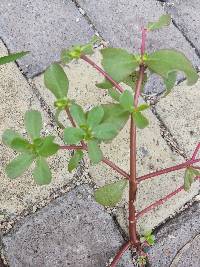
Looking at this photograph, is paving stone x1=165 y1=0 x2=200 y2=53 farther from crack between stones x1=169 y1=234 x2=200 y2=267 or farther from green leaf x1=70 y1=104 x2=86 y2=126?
green leaf x1=70 y1=104 x2=86 y2=126

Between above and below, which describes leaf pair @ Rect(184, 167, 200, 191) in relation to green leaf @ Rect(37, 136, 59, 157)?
below

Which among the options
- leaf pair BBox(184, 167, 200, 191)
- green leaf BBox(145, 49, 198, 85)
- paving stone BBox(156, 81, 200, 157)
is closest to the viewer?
green leaf BBox(145, 49, 198, 85)

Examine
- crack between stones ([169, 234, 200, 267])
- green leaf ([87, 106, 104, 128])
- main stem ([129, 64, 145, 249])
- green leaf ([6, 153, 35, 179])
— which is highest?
green leaf ([6, 153, 35, 179])

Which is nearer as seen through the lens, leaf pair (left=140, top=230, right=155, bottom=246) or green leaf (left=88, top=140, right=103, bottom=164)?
green leaf (left=88, top=140, right=103, bottom=164)

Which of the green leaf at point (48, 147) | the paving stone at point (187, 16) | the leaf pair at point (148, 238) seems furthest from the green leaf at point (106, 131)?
the paving stone at point (187, 16)

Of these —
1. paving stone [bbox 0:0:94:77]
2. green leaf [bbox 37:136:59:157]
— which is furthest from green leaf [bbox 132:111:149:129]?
paving stone [bbox 0:0:94:77]

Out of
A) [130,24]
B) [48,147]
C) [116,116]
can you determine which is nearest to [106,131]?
[116,116]
